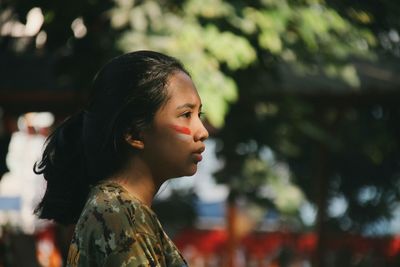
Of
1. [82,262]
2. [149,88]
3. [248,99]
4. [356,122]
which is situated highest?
[149,88]

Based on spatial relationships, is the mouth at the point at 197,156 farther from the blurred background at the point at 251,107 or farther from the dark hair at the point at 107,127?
the blurred background at the point at 251,107

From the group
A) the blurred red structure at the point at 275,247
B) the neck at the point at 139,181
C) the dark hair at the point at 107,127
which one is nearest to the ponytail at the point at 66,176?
the dark hair at the point at 107,127

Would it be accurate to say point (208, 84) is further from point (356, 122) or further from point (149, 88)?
point (356, 122)

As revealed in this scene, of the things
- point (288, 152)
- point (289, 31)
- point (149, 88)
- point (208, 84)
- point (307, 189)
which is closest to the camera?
point (149, 88)

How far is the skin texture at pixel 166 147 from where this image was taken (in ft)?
9.21

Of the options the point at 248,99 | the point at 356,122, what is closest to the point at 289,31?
the point at 248,99

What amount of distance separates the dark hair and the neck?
3 centimetres

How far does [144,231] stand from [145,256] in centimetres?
7

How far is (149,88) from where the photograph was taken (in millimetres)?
2836

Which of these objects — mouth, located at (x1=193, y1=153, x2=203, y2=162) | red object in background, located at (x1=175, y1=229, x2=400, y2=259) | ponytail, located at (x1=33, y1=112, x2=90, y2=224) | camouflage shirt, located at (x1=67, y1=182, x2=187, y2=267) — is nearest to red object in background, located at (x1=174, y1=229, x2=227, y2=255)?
red object in background, located at (x1=175, y1=229, x2=400, y2=259)

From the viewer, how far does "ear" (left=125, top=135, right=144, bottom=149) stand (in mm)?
2816

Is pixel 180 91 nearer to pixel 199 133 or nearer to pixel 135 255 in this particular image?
pixel 199 133

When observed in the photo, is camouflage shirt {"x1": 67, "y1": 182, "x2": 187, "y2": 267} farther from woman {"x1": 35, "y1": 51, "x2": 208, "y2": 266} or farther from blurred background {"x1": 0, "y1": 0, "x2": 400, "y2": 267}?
blurred background {"x1": 0, "y1": 0, "x2": 400, "y2": 267}

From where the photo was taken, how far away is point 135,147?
282 cm
